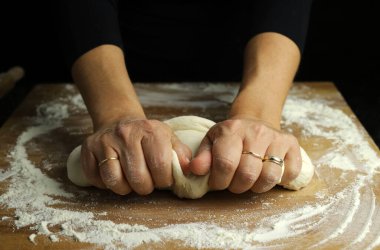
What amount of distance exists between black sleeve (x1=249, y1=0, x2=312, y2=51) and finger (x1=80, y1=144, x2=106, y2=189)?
1.92 ft

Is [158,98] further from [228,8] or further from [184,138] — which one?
[184,138]

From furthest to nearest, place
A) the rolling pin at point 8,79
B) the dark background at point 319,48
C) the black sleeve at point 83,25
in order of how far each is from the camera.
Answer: the dark background at point 319,48
the rolling pin at point 8,79
the black sleeve at point 83,25

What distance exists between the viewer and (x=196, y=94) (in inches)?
61.3

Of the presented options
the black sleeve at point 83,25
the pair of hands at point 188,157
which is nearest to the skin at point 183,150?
the pair of hands at point 188,157

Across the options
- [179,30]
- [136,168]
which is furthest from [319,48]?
[136,168]

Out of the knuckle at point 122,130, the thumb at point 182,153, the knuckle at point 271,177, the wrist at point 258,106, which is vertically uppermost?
the knuckle at point 122,130

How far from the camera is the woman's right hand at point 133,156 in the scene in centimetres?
95

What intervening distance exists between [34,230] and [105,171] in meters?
0.17

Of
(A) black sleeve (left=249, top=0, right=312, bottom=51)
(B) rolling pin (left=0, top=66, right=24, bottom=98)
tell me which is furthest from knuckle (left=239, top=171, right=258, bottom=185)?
(B) rolling pin (left=0, top=66, right=24, bottom=98)

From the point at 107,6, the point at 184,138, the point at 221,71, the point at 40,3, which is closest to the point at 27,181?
the point at 184,138

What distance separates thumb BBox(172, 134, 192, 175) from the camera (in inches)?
38.5

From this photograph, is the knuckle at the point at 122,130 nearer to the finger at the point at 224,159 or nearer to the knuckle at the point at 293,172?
the finger at the point at 224,159

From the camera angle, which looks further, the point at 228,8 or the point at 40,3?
the point at 40,3

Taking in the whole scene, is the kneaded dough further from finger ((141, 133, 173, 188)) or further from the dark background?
the dark background
